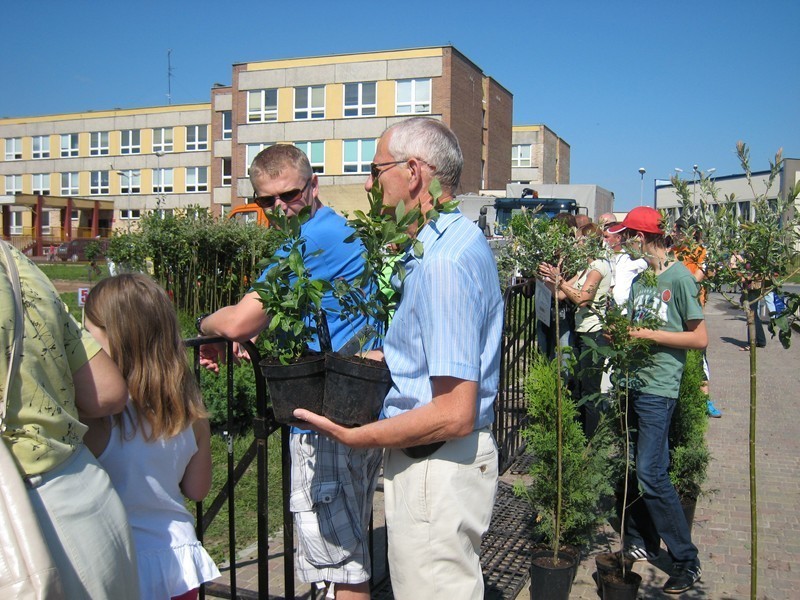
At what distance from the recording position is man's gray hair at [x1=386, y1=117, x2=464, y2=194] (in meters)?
2.28

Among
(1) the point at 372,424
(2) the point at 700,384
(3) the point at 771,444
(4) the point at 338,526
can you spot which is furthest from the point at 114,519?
(3) the point at 771,444

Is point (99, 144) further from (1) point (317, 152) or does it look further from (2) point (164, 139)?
(1) point (317, 152)

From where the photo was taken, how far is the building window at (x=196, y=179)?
6138 cm

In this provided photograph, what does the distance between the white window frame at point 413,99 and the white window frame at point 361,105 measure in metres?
1.56

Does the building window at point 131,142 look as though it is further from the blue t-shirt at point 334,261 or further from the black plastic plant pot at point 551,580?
the blue t-shirt at point 334,261

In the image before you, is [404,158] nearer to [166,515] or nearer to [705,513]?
[166,515]

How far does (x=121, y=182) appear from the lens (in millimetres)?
64812

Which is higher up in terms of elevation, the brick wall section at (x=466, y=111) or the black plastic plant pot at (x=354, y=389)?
the brick wall section at (x=466, y=111)

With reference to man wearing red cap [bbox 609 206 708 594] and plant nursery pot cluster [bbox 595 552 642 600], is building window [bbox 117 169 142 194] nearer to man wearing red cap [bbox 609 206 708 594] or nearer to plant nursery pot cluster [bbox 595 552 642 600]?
man wearing red cap [bbox 609 206 708 594]

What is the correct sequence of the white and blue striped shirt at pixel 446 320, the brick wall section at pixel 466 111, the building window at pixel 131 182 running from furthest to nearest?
the building window at pixel 131 182, the brick wall section at pixel 466 111, the white and blue striped shirt at pixel 446 320

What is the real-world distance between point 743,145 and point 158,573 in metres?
2.56

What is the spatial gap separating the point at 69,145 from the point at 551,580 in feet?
235

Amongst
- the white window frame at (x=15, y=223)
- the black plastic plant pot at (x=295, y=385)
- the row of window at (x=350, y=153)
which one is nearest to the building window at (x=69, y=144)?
the white window frame at (x=15, y=223)

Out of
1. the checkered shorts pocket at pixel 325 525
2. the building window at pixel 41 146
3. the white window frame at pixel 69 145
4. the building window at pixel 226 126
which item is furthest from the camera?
the building window at pixel 41 146
